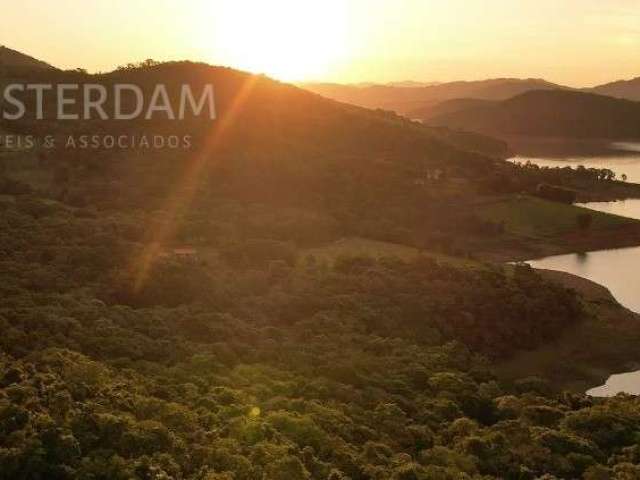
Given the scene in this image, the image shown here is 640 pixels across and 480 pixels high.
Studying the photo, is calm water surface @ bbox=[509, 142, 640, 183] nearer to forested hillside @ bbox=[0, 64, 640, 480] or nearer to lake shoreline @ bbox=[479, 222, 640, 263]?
lake shoreline @ bbox=[479, 222, 640, 263]

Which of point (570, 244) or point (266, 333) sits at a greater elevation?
point (570, 244)

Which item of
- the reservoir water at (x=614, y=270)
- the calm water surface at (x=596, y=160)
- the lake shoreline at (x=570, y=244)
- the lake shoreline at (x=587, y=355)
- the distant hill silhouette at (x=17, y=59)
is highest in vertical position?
the distant hill silhouette at (x=17, y=59)

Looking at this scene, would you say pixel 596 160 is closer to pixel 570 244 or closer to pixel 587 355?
pixel 570 244

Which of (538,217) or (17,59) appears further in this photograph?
(17,59)

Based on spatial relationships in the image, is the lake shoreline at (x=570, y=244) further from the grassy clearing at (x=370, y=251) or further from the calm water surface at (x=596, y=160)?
the calm water surface at (x=596, y=160)

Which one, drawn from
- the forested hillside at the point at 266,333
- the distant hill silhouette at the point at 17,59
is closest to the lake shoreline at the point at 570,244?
the forested hillside at the point at 266,333

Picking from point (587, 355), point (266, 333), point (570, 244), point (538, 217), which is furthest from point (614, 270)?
point (266, 333)

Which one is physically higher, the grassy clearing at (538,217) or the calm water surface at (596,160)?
the calm water surface at (596,160)
